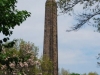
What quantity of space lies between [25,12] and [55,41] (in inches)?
1130

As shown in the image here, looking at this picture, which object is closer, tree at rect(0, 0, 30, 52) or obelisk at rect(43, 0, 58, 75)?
tree at rect(0, 0, 30, 52)

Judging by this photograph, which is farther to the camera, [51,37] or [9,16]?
[51,37]

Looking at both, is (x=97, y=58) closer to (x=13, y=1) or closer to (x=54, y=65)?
(x=13, y=1)

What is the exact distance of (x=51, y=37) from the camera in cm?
4928

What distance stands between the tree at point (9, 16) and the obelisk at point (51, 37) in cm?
2772

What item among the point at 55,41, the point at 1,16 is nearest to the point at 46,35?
the point at 55,41

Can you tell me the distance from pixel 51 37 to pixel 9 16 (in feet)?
94.6

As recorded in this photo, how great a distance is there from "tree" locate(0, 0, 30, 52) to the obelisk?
91.0 feet

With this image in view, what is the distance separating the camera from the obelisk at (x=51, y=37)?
1934 inches

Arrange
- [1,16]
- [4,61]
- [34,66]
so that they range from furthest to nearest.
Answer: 1. [34,66]
2. [4,61]
3. [1,16]

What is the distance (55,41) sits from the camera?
49750 millimetres

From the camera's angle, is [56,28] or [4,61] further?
[56,28]

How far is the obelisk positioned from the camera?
49.1 m

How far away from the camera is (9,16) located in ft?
67.5
